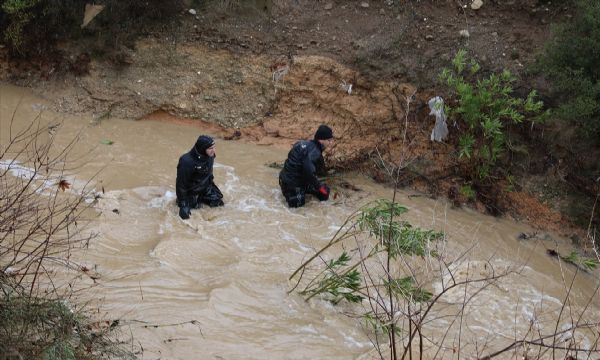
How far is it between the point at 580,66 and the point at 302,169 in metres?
3.94

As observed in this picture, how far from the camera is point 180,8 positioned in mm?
10617

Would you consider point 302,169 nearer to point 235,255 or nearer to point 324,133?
point 324,133

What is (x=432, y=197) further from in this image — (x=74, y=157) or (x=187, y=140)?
(x=74, y=157)

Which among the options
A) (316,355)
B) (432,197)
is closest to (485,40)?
(432,197)

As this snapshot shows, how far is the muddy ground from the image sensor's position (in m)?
9.19

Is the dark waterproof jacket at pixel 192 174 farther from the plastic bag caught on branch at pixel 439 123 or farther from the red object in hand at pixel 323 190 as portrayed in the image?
the plastic bag caught on branch at pixel 439 123

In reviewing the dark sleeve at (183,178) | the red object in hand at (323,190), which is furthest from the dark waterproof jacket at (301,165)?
the dark sleeve at (183,178)

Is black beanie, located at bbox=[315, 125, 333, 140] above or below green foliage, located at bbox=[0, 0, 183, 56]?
below

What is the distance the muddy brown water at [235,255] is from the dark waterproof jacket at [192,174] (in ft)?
1.07

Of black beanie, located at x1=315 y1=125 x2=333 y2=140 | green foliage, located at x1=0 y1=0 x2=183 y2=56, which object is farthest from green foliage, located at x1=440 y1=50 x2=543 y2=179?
green foliage, located at x1=0 y1=0 x2=183 y2=56

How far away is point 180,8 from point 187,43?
2.54 feet

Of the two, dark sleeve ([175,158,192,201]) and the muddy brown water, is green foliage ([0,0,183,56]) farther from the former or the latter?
dark sleeve ([175,158,192,201])

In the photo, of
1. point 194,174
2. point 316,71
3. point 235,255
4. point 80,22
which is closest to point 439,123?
point 316,71

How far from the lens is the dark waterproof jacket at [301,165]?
775cm
